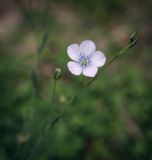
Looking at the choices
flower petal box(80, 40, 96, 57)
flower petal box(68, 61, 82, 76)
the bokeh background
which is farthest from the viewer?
the bokeh background

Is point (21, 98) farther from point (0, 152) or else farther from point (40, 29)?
point (40, 29)

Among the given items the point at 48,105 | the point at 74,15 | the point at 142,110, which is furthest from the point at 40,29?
the point at 142,110

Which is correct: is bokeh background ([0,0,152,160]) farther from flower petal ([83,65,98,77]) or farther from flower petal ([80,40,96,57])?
flower petal ([83,65,98,77])

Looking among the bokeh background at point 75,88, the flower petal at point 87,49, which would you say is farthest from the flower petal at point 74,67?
the bokeh background at point 75,88

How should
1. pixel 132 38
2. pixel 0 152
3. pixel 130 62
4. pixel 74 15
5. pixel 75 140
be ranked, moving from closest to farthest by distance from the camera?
pixel 132 38
pixel 0 152
pixel 75 140
pixel 130 62
pixel 74 15

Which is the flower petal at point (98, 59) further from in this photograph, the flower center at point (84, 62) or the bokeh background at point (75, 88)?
the bokeh background at point (75, 88)

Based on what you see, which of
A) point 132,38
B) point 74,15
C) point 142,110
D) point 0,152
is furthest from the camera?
point 74,15

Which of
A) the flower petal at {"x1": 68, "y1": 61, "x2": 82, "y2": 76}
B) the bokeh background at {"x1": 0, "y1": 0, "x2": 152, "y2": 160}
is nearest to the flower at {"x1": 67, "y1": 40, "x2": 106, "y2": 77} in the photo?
the flower petal at {"x1": 68, "y1": 61, "x2": 82, "y2": 76}
